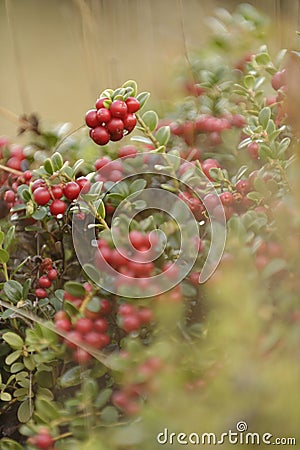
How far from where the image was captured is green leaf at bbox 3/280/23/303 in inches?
21.4

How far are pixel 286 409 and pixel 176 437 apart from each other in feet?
0.25

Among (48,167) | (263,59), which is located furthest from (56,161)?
(263,59)

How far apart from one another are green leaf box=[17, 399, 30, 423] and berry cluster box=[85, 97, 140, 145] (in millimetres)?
203

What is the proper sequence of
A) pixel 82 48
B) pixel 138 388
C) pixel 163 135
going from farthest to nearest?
pixel 82 48 < pixel 163 135 < pixel 138 388

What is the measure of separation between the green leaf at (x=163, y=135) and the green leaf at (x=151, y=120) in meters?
0.01

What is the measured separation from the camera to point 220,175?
0.53 m

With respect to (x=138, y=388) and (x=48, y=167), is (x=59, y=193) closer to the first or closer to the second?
(x=48, y=167)

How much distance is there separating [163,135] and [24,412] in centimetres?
24

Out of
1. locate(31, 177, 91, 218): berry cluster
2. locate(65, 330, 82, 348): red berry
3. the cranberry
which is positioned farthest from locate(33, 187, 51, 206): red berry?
the cranberry

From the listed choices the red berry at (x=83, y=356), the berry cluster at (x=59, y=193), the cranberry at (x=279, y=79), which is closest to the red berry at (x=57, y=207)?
the berry cluster at (x=59, y=193)

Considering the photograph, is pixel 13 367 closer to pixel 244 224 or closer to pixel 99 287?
pixel 99 287

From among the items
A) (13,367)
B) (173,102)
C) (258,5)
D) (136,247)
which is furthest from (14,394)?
(258,5)

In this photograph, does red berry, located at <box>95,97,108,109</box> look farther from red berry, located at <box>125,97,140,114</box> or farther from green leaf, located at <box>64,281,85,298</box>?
green leaf, located at <box>64,281,85,298</box>

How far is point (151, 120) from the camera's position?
57 centimetres
